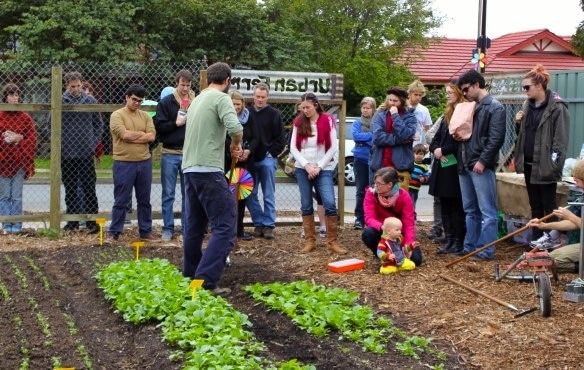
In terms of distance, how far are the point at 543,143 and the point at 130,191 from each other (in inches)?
198

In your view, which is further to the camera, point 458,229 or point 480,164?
point 458,229

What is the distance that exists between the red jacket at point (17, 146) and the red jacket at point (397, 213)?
4.91 metres

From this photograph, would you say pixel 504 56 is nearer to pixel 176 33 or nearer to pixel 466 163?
pixel 176 33

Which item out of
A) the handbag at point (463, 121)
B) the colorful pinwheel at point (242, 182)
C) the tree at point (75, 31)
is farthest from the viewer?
the tree at point (75, 31)

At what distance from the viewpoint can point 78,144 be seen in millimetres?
11961

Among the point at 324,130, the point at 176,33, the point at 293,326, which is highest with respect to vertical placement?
the point at 176,33

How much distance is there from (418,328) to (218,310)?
1.57 m

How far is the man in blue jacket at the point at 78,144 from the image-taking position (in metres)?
12.0

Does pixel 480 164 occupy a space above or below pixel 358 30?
below

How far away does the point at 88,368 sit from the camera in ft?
20.8

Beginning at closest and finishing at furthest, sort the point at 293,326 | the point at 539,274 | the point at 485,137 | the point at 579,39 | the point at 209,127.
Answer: the point at 293,326 < the point at 539,274 < the point at 209,127 < the point at 485,137 < the point at 579,39

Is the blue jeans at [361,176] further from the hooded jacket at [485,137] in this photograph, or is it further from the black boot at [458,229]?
the hooded jacket at [485,137]

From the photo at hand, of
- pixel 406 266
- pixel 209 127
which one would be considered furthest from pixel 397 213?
pixel 209 127

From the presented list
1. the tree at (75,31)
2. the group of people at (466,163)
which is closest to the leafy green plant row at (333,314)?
the group of people at (466,163)
